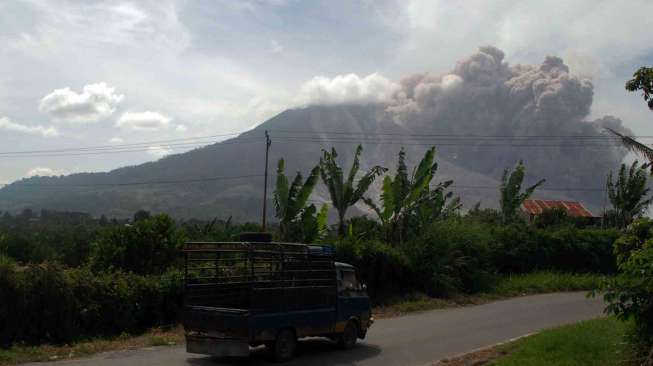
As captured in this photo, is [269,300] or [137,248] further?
[137,248]

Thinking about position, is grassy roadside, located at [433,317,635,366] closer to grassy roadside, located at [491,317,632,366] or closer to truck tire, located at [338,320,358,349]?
grassy roadside, located at [491,317,632,366]

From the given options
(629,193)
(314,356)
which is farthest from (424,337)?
(629,193)

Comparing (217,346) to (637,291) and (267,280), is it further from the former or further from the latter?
(637,291)

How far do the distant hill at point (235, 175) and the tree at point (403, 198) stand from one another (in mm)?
74629

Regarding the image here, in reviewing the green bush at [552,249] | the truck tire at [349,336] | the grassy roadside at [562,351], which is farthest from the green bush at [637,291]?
the green bush at [552,249]

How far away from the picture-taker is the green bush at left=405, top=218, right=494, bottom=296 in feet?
84.1

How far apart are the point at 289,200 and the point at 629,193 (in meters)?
24.6

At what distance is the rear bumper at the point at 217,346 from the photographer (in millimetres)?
11258

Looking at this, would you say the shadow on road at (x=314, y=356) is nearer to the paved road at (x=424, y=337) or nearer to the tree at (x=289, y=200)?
the paved road at (x=424, y=337)

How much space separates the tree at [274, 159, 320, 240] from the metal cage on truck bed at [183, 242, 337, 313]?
11796 mm

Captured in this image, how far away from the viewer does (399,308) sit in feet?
72.1

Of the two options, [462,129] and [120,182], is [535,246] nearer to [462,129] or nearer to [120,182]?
[462,129]

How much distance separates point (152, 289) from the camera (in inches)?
637

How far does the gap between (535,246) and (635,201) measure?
428 inches
